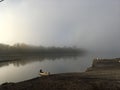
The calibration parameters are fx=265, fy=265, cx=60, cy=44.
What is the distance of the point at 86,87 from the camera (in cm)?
2330

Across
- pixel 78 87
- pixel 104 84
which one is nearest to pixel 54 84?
pixel 78 87

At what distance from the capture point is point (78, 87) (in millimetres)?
23562

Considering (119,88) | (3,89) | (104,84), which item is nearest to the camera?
A: (119,88)

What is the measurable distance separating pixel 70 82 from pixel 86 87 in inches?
A: 103

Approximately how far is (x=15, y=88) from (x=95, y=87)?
7.80 metres

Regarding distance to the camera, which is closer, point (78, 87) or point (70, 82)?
point (78, 87)

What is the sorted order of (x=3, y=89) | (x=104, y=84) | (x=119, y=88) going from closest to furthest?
(x=119, y=88) < (x=104, y=84) < (x=3, y=89)

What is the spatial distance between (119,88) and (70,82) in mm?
4961

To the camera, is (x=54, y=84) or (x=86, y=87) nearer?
(x=86, y=87)

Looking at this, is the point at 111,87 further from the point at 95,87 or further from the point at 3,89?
the point at 3,89

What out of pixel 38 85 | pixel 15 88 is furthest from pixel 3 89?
pixel 38 85

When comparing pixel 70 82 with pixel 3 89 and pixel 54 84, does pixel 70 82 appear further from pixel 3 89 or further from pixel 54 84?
pixel 3 89

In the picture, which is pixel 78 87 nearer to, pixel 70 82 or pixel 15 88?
pixel 70 82

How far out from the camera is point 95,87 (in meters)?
23.6
